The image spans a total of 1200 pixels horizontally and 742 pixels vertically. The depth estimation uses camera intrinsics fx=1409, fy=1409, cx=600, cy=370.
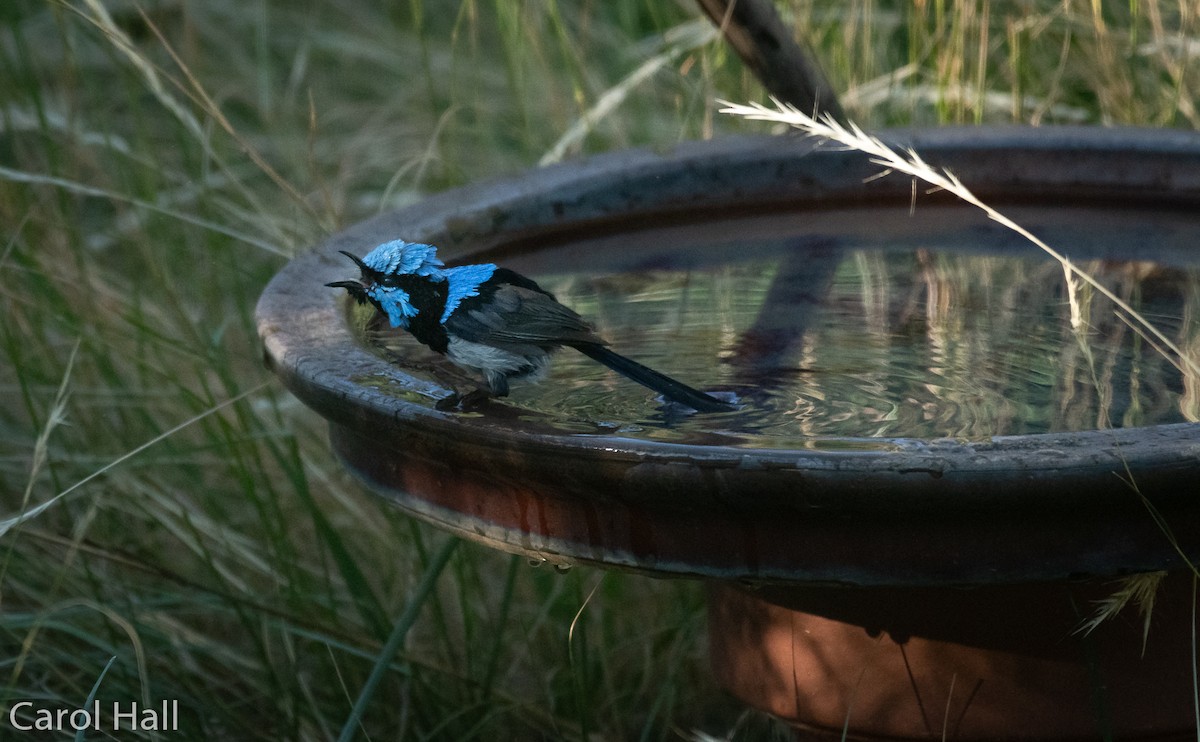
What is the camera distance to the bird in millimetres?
1733

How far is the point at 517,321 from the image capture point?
1.74 m

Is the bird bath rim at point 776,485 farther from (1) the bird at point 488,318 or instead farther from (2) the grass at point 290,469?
(2) the grass at point 290,469

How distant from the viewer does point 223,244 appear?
124 inches

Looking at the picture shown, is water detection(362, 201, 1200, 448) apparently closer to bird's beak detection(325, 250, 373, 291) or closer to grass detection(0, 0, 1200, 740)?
bird's beak detection(325, 250, 373, 291)

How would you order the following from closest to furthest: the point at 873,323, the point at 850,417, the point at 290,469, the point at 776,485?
the point at 776,485 < the point at 850,417 < the point at 873,323 < the point at 290,469

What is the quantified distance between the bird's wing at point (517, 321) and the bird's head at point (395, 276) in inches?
2.7

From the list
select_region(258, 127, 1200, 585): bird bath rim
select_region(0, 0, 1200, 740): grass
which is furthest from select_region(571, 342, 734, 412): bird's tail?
select_region(0, 0, 1200, 740): grass

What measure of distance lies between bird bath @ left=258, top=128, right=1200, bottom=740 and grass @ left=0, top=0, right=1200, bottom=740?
32 cm

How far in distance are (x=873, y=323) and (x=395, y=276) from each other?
0.71 m

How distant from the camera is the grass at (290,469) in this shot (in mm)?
2455

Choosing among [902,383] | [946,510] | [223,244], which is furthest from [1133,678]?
[223,244]

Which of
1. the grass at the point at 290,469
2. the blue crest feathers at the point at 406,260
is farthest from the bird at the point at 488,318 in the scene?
the grass at the point at 290,469

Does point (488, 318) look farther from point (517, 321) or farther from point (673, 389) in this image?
point (673, 389)

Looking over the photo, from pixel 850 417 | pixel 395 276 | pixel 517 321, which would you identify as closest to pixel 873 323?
pixel 850 417
